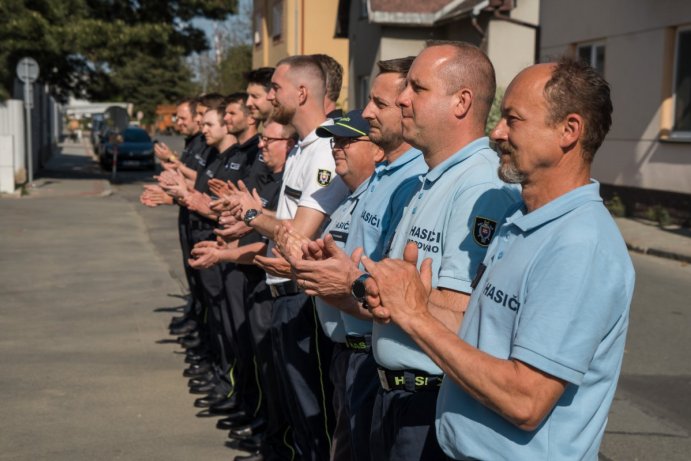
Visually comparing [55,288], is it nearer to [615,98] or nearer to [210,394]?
[210,394]

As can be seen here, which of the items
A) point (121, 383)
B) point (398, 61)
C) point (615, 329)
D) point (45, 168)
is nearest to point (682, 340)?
point (121, 383)

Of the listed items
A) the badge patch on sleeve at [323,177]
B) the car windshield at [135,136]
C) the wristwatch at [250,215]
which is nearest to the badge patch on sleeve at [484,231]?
the badge patch on sleeve at [323,177]

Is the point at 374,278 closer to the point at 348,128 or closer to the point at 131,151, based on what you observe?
the point at 348,128

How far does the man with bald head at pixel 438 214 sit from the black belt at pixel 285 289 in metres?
1.62

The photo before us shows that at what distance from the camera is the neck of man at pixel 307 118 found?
16.2 ft

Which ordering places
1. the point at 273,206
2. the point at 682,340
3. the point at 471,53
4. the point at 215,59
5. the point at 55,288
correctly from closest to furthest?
1. the point at 471,53
2. the point at 273,206
3. the point at 682,340
4. the point at 55,288
5. the point at 215,59

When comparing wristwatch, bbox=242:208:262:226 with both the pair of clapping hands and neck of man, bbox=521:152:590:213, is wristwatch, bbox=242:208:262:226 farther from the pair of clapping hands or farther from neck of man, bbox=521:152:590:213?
neck of man, bbox=521:152:590:213

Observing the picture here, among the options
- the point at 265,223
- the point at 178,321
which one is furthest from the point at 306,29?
the point at 265,223

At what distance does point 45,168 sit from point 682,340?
106 feet

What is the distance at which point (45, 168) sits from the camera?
36219 mm

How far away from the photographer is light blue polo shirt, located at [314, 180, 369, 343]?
3924mm

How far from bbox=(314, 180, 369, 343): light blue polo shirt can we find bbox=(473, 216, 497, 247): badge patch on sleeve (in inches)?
41.9

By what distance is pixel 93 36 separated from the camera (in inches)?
1096

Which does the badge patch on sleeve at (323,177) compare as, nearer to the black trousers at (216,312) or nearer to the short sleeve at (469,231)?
the short sleeve at (469,231)
